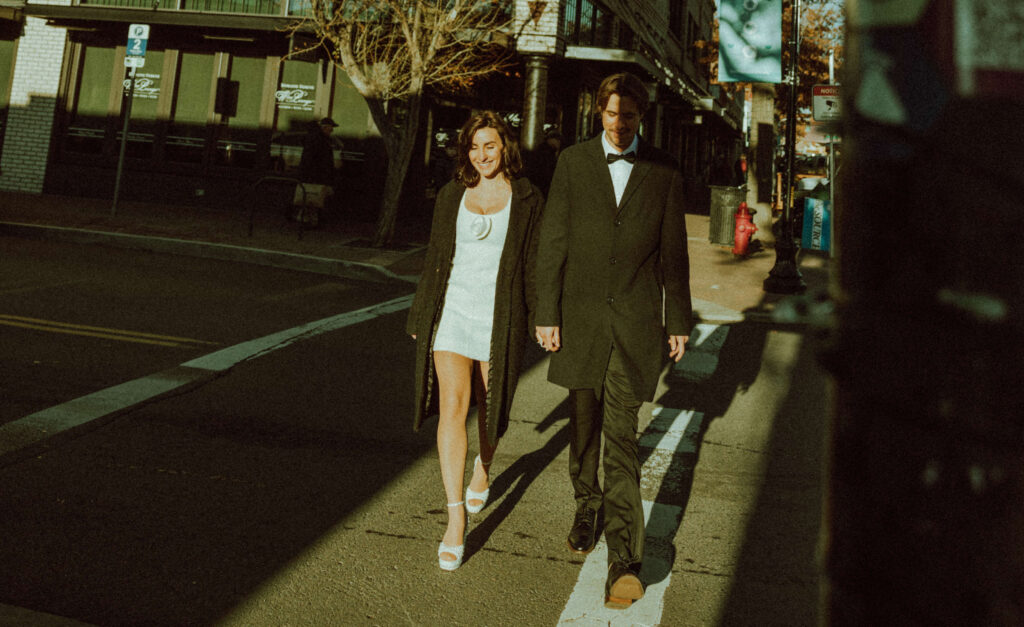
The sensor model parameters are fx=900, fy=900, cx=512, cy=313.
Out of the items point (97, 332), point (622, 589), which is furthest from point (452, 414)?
point (97, 332)

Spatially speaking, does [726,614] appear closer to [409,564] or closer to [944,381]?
[409,564]

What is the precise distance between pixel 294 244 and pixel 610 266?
1157cm

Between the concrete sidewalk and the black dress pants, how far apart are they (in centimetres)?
669

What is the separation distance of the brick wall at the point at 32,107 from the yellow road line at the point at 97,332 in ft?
49.0

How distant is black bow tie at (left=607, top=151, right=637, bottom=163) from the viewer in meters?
3.87

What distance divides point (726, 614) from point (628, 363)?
1.07 m

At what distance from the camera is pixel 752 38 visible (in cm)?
1498

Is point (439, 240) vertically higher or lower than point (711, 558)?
higher

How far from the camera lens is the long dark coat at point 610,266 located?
384cm

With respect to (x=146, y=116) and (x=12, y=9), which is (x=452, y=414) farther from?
(x=12, y=9)

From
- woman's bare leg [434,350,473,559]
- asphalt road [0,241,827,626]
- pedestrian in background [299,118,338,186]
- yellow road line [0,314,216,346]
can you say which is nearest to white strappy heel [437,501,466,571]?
asphalt road [0,241,827,626]

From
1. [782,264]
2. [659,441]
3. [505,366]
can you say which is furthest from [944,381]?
[782,264]

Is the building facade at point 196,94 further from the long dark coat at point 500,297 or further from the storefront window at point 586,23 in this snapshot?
the long dark coat at point 500,297

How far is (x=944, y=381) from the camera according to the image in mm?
1011
